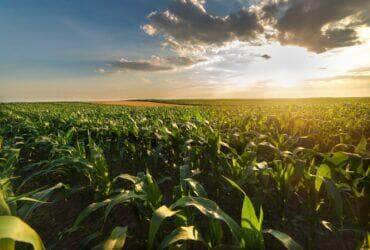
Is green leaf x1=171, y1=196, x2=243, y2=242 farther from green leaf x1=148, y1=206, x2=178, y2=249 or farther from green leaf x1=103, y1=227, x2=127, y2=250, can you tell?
green leaf x1=103, y1=227, x2=127, y2=250

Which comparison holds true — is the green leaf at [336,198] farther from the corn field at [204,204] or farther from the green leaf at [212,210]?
the green leaf at [212,210]

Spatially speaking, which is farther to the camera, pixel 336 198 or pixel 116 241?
pixel 336 198

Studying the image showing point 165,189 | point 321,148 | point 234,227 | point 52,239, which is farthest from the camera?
point 321,148

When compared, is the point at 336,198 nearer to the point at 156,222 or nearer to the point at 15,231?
the point at 156,222

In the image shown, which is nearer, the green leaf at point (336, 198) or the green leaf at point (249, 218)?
the green leaf at point (249, 218)

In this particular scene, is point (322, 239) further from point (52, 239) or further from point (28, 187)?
point (28, 187)

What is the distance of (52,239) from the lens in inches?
110

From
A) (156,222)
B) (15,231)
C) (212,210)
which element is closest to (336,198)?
(212,210)

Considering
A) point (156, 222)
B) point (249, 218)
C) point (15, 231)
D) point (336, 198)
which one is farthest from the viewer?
point (336, 198)

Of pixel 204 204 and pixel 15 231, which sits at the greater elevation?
pixel 15 231

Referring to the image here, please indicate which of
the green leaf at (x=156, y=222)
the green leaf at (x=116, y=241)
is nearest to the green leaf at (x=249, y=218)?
the green leaf at (x=156, y=222)

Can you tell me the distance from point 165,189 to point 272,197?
1377mm

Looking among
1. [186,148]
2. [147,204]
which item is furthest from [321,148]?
[147,204]

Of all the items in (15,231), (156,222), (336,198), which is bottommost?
(336,198)
